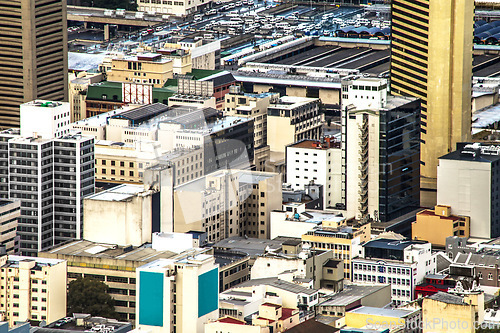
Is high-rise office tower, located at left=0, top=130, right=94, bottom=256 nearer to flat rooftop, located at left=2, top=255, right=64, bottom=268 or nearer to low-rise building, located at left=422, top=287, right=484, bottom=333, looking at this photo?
flat rooftop, located at left=2, top=255, right=64, bottom=268

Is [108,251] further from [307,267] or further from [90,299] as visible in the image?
[307,267]

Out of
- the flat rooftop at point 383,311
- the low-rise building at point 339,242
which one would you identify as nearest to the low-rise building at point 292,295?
the flat rooftop at point 383,311

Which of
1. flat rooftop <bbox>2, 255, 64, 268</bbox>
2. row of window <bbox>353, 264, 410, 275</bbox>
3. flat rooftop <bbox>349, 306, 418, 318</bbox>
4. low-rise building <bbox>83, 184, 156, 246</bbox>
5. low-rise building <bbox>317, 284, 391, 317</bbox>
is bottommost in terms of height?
low-rise building <bbox>317, 284, 391, 317</bbox>

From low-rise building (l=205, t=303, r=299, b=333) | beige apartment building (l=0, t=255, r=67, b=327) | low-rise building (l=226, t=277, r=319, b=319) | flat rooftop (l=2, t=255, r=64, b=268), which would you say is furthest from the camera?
flat rooftop (l=2, t=255, r=64, b=268)

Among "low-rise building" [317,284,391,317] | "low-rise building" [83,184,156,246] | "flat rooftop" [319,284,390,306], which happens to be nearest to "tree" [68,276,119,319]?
"low-rise building" [83,184,156,246]

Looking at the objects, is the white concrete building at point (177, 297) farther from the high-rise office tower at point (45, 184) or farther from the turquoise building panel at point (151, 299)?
the high-rise office tower at point (45, 184)

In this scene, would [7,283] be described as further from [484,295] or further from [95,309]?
[484,295]
